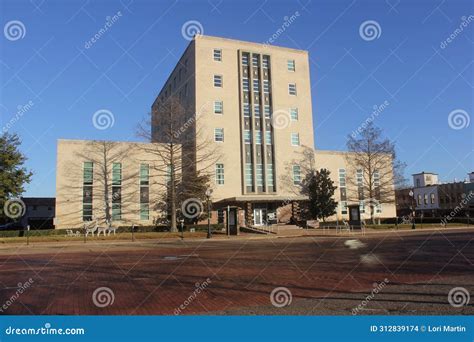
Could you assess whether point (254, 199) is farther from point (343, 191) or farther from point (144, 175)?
point (343, 191)

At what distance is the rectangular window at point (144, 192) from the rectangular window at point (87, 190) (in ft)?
18.4

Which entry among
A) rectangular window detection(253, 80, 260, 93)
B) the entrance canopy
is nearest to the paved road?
the entrance canopy

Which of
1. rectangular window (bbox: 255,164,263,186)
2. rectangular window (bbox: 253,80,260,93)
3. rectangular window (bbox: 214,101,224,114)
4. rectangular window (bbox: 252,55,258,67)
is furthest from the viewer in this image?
rectangular window (bbox: 252,55,258,67)

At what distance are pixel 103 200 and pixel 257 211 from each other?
18.4 meters

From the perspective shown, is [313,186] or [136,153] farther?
[313,186]

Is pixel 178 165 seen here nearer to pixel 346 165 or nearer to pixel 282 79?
pixel 282 79

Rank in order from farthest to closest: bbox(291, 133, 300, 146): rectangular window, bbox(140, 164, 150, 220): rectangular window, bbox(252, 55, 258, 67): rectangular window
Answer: bbox(291, 133, 300, 146): rectangular window
bbox(252, 55, 258, 67): rectangular window
bbox(140, 164, 150, 220): rectangular window

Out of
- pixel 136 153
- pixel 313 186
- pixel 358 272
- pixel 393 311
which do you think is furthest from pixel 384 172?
pixel 393 311

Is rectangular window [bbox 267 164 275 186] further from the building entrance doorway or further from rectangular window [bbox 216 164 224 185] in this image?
rectangular window [bbox 216 164 224 185]

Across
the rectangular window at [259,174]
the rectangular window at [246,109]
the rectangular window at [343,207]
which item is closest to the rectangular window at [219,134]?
the rectangular window at [246,109]

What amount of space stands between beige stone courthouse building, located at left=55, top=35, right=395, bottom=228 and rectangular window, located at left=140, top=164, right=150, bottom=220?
4.5 inches

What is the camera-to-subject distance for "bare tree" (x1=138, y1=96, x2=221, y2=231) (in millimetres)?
43906

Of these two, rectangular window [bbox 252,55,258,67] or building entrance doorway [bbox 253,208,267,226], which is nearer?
building entrance doorway [bbox 253,208,267,226]

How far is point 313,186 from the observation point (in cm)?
5206
